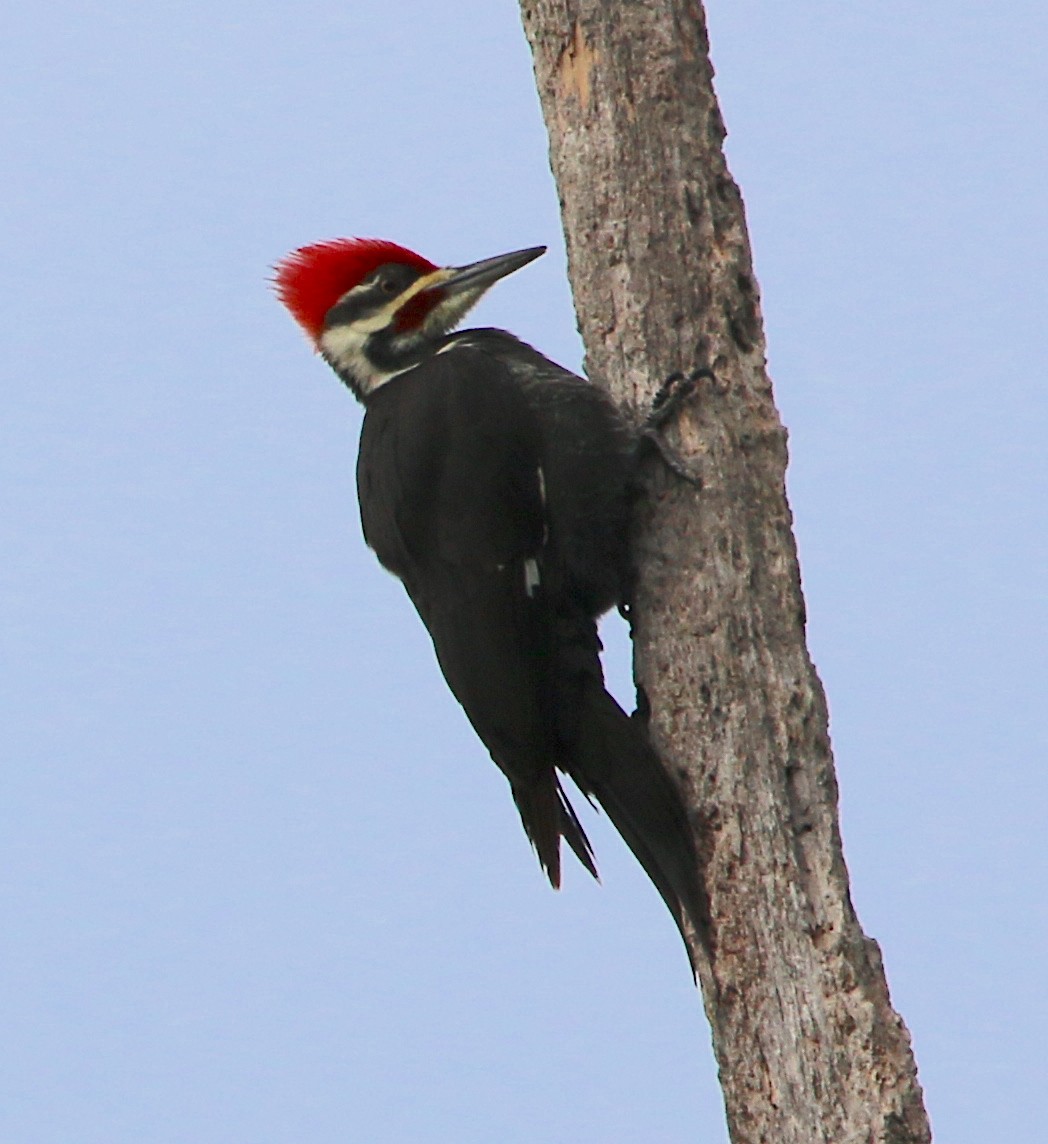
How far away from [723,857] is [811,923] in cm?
17

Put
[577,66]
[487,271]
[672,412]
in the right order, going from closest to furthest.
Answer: [672,412] → [577,66] → [487,271]

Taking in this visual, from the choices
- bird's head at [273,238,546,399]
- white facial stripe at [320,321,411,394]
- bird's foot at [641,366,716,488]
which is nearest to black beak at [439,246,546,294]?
bird's head at [273,238,546,399]

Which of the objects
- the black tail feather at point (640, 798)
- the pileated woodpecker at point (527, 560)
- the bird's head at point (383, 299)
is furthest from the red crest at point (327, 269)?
the black tail feather at point (640, 798)

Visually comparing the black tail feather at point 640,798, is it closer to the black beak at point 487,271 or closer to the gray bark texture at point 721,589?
the gray bark texture at point 721,589

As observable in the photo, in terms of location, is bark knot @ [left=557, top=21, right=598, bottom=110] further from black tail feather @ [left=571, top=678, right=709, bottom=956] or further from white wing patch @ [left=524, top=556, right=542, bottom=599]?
black tail feather @ [left=571, top=678, right=709, bottom=956]

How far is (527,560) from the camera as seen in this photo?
305 cm

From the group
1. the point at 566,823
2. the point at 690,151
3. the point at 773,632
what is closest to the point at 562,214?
the point at 690,151

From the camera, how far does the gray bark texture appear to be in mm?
2676

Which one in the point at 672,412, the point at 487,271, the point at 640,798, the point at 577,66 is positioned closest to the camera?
the point at 640,798

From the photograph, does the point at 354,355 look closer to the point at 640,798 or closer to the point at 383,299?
the point at 383,299

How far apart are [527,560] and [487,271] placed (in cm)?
76

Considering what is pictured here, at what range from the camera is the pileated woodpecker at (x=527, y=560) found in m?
2.95

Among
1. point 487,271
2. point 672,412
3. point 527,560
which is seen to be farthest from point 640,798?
point 487,271

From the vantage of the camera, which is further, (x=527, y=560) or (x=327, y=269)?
(x=327, y=269)
